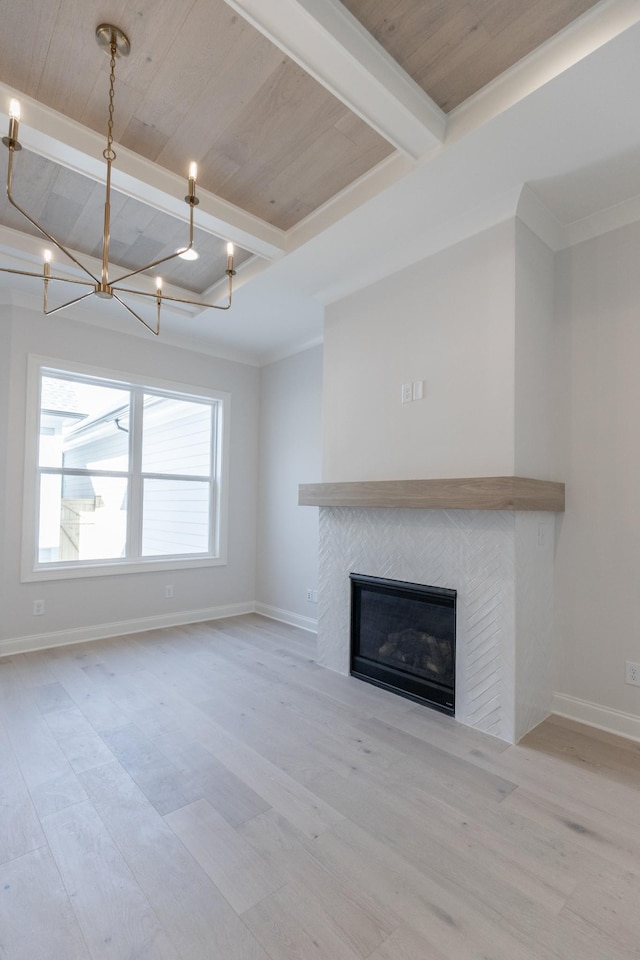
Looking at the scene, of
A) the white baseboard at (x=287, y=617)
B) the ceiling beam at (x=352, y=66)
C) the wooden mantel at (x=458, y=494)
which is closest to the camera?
the ceiling beam at (x=352, y=66)

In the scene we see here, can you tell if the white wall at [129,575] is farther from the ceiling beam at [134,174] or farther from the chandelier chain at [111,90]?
the chandelier chain at [111,90]

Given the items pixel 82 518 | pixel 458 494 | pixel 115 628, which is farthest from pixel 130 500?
pixel 458 494

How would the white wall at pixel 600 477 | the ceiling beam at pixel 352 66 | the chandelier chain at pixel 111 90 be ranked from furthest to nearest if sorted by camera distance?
the white wall at pixel 600 477, the chandelier chain at pixel 111 90, the ceiling beam at pixel 352 66

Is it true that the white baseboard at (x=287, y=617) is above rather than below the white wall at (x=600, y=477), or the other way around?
below

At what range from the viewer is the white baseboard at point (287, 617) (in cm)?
436

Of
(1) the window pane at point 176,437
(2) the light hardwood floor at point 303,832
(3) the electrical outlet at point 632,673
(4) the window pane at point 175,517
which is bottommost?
(2) the light hardwood floor at point 303,832

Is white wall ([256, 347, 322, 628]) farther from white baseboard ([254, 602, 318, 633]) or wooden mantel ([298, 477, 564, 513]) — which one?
wooden mantel ([298, 477, 564, 513])

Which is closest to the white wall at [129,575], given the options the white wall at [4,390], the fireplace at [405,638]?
the white wall at [4,390]

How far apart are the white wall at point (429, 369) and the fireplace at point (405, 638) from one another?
2.43ft

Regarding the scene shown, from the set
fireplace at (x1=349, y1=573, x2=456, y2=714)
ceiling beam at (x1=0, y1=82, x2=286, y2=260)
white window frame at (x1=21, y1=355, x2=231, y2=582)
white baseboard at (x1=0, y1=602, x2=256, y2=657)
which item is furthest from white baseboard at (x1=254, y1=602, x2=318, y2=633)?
ceiling beam at (x1=0, y1=82, x2=286, y2=260)

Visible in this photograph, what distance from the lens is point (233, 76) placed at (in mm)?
1968

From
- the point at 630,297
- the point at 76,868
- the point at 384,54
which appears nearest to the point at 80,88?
the point at 384,54

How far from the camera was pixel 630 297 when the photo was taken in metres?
2.52

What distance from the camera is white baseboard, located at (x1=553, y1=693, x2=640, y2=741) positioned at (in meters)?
2.44
